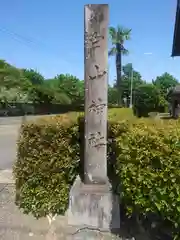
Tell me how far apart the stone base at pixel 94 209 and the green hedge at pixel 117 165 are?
21 cm

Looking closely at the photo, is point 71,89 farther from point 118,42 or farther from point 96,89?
point 96,89

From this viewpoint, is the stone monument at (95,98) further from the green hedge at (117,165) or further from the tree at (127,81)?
the tree at (127,81)

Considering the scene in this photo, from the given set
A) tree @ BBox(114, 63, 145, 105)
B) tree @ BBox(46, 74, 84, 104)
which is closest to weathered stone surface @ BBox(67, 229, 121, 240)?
tree @ BBox(46, 74, 84, 104)

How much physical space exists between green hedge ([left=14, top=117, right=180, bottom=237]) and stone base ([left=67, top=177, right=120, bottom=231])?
0.21m

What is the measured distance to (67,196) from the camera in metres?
4.48

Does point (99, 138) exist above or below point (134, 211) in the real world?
above

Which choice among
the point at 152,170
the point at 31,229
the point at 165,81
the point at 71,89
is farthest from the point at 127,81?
Result: the point at 152,170

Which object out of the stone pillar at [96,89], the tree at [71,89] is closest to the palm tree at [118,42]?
the tree at [71,89]

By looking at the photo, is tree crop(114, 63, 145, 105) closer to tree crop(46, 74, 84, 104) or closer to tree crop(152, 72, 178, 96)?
tree crop(152, 72, 178, 96)

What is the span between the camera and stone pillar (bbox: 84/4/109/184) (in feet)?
14.1

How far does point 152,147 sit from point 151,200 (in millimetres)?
560

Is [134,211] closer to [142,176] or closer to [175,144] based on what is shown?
[142,176]

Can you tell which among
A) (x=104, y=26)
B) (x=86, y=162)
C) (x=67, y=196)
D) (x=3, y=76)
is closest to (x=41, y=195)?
(x=67, y=196)

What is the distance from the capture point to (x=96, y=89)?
4.32 m
